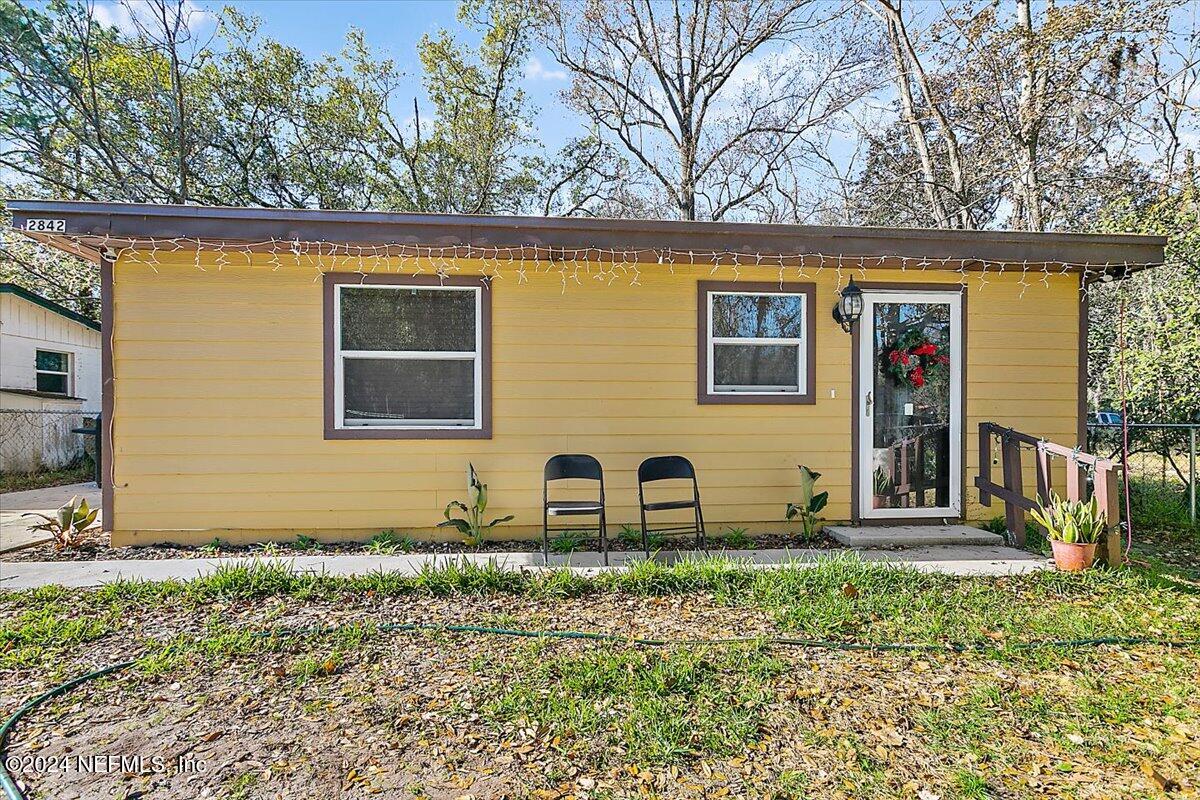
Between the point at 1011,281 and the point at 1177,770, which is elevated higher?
the point at 1011,281

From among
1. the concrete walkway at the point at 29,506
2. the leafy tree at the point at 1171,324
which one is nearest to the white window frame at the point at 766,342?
the leafy tree at the point at 1171,324

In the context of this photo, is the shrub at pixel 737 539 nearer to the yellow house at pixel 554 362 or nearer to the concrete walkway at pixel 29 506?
the yellow house at pixel 554 362

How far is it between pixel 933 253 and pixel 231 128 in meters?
13.8

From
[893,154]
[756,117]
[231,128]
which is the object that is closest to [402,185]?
[231,128]

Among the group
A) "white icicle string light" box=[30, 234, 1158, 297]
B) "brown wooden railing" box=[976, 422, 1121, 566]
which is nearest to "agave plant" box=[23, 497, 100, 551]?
"white icicle string light" box=[30, 234, 1158, 297]

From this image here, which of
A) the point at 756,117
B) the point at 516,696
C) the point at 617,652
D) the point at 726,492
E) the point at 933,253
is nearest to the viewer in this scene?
the point at 516,696

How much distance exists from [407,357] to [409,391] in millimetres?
278

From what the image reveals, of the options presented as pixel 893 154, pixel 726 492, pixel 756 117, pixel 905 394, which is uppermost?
pixel 756 117

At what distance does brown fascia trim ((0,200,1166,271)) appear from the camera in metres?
4.21

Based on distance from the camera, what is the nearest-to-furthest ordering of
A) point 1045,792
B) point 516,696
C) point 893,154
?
point 1045,792 → point 516,696 → point 893,154

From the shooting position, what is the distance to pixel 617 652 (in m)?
2.94

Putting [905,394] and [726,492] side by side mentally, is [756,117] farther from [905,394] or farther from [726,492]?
[726,492]

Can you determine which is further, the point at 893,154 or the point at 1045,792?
the point at 893,154

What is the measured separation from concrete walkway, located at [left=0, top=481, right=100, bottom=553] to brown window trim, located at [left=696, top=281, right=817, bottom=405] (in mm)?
5497
